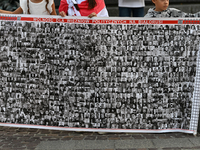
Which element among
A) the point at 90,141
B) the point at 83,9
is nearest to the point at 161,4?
the point at 83,9

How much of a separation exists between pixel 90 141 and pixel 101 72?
0.87 metres

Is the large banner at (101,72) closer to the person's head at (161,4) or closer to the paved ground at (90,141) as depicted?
the paved ground at (90,141)

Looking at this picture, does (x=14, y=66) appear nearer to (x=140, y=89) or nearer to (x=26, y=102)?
(x=26, y=102)

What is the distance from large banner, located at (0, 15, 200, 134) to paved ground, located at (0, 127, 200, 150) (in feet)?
0.32

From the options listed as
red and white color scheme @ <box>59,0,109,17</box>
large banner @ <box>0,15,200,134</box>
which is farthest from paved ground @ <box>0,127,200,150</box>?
red and white color scheme @ <box>59,0,109,17</box>

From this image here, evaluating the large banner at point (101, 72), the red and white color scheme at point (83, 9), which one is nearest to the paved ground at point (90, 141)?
the large banner at point (101, 72)

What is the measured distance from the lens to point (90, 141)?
306cm

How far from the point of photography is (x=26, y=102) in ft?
10.8

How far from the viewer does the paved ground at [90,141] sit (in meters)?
2.90

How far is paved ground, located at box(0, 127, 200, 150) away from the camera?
290cm

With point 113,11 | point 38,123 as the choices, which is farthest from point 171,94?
point 113,11

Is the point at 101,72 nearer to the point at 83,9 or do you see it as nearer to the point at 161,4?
the point at 83,9

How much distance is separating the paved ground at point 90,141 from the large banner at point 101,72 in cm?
10

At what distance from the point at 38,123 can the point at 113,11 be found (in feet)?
16.3
